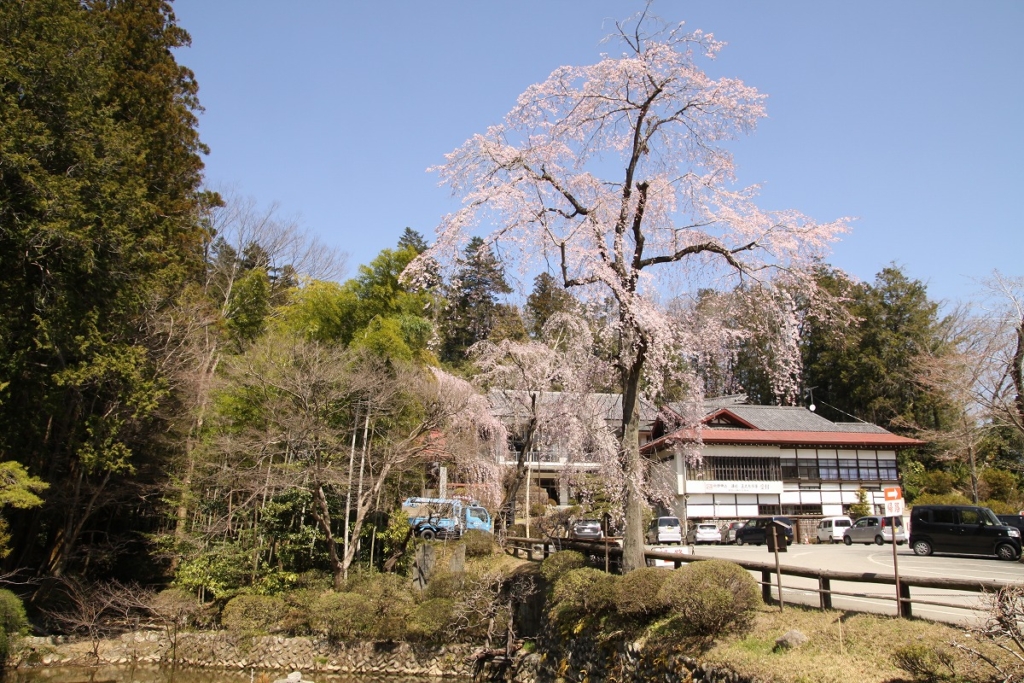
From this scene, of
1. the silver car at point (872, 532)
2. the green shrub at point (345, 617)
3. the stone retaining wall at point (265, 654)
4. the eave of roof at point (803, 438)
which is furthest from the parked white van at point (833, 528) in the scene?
the green shrub at point (345, 617)

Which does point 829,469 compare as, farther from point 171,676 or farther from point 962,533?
point 171,676

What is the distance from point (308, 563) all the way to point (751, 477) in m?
→ 20.9

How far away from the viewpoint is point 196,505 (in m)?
16.0

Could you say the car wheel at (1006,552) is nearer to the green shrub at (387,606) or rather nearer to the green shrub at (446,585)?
the green shrub at (446,585)

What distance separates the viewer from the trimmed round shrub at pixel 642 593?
890cm

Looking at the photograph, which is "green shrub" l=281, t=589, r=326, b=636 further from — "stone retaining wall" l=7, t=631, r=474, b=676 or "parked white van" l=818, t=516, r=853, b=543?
"parked white van" l=818, t=516, r=853, b=543

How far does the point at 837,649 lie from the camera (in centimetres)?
689

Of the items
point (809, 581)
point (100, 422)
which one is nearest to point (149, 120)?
point (100, 422)

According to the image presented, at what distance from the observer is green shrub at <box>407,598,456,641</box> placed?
13.5m

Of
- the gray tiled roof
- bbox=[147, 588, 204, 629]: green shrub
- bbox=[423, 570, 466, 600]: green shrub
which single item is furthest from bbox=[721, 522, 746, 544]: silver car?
bbox=[147, 588, 204, 629]: green shrub

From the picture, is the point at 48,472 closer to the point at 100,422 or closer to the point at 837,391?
the point at 100,422

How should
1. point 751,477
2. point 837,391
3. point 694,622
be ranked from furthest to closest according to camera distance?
point 837,391 < point 751,477 < point 694,622

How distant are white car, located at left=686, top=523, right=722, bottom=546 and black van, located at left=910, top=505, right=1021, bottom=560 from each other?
8278 mm

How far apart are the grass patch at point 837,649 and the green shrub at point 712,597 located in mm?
200
